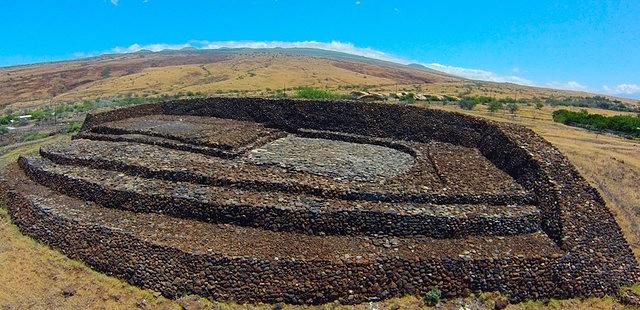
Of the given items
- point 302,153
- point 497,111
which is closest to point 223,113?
point 302,153

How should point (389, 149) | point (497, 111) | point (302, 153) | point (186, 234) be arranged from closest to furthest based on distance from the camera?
A: point (186, 234)
point (302, 153)
point (389, 149)
point (497, 111)

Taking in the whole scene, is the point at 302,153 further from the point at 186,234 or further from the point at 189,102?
the point at 189,102

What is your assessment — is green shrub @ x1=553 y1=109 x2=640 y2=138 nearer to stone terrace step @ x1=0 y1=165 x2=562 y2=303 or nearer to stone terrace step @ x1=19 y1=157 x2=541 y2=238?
stone terrace step @ x1=19 y1=157 x2=541 y2=238

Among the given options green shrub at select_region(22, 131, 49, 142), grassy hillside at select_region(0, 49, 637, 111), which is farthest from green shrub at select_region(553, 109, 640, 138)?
green shrub at select_region(22, 131, 49, 142)

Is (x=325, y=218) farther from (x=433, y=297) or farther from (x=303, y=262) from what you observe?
(x=433, y=297)

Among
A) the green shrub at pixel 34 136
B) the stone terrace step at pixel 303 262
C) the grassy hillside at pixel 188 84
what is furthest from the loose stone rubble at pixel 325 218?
the grassy hillside at pixel 188 84

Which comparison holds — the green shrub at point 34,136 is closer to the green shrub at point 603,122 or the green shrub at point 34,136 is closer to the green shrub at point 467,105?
the green shrub at point 467,105
